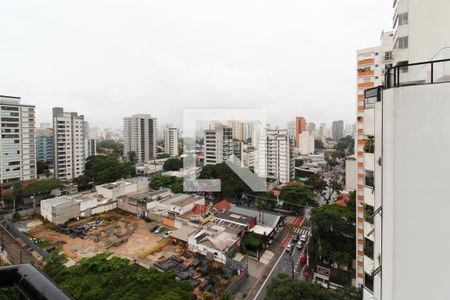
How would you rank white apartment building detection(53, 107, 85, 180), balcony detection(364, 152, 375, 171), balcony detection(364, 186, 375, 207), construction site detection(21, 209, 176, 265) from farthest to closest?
white apartment building detection(53, 107, 85, 180) → construction site detection(21, 209, 176, 265) → balcony detection(364, 186, 375, 207) → balcony detection(364, 152, 375, 171)

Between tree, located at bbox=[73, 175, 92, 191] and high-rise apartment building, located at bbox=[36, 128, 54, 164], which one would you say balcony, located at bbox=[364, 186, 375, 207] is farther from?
high-rise apartment building, located at bbox=[36, 128, 54, 164]

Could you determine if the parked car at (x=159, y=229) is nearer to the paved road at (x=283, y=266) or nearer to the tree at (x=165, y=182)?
the tree at (x=165, y=182)

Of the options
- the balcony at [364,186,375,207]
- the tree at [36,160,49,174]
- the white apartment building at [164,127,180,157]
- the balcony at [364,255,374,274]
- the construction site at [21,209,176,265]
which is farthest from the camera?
the white apartment building at [164,127,180,157]

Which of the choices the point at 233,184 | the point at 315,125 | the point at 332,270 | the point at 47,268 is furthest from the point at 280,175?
the point at 315,125

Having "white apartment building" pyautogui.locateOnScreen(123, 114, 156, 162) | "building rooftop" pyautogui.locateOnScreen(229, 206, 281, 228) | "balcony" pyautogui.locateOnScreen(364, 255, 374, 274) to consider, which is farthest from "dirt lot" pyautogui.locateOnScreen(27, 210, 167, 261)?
"white apartment building" pyautogui.locateOnScreen(123, 114, 156, 162)

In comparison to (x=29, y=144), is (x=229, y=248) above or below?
below

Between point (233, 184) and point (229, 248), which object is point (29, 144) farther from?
point (229, 248)
